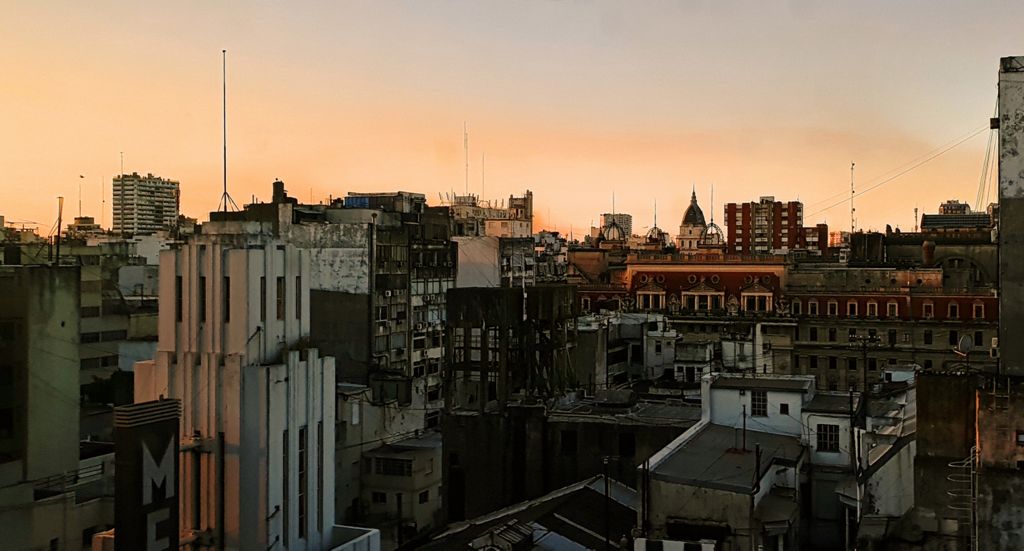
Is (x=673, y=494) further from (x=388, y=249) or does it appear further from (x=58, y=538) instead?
(x=388, y=249)

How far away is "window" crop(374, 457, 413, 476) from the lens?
44.9 metres

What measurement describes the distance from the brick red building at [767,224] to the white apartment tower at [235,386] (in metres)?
142

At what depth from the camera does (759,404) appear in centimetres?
3994

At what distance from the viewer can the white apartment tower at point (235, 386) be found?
20.2 metres

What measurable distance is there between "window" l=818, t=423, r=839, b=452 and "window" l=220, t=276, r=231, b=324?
26.0 metres

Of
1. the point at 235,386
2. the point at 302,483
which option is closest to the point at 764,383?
the point at 302,483

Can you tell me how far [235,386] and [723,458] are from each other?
19.1 metres

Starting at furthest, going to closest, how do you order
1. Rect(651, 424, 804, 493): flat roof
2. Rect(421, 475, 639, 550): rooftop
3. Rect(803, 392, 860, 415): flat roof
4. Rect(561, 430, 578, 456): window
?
Rect(561, 430, 578, 456): window
Rect(803, 392, 860, 415): flat roof
Rect(421, 475, 639, 550): rooftop
Rect(651, 424, 804, 493): flat roof

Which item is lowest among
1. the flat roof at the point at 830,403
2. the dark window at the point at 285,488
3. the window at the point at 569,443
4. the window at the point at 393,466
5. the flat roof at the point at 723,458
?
the window at the point at 393,466

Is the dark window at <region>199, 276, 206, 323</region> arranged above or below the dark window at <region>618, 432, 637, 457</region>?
above

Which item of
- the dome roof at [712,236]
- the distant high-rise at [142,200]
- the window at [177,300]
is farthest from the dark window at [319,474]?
the distant high-rise at [142,200]

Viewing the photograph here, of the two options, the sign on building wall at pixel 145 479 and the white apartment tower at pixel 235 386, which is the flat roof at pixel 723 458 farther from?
the sign on building wall at pixel 145 479

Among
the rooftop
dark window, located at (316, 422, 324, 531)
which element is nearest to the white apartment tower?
dark window, located at (316, 422, 324, 531)

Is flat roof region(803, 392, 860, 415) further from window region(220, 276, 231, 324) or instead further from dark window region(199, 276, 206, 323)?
dark window region(199, 276, 206, 323)
